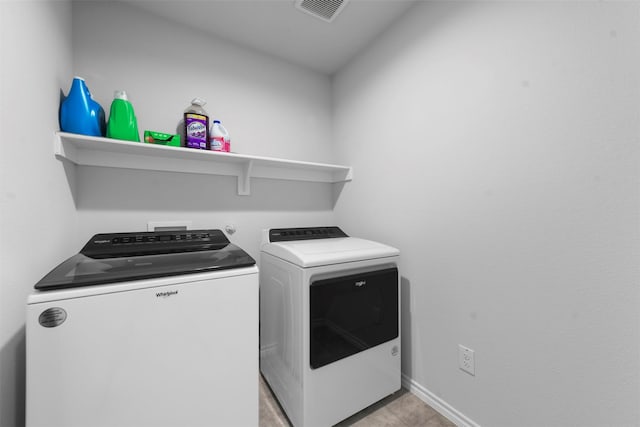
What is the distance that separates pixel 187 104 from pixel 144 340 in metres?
1.48

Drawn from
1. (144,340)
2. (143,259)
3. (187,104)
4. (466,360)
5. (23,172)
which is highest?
(187,104)

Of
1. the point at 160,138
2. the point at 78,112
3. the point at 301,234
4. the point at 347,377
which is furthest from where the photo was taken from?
the point at 301,234

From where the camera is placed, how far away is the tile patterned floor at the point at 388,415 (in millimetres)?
1317

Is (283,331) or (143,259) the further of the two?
(283,331)

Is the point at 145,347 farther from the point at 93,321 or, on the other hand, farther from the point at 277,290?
the point at 277,290

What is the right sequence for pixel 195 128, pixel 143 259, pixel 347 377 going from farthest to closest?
Answer: pixel 195 128, pixel 347 377, pixel 143 259

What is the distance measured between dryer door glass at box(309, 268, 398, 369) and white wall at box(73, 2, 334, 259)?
2.77 ft

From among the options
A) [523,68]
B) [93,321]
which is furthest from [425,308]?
[93,321]

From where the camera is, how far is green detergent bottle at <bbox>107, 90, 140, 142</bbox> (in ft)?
4.30

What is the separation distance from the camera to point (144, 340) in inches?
34.6

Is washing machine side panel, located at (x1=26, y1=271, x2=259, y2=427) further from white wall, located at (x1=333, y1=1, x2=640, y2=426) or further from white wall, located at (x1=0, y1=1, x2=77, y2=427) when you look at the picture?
white wall, located at (x1=333, y1=1, x2=640, y2=426)

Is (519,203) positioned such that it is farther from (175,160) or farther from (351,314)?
(175,160)

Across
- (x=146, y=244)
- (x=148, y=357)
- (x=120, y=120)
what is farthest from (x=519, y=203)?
(x=120, y=120)

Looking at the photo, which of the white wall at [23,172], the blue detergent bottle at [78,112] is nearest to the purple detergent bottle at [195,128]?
the blue detergent bottle at [78,112]
